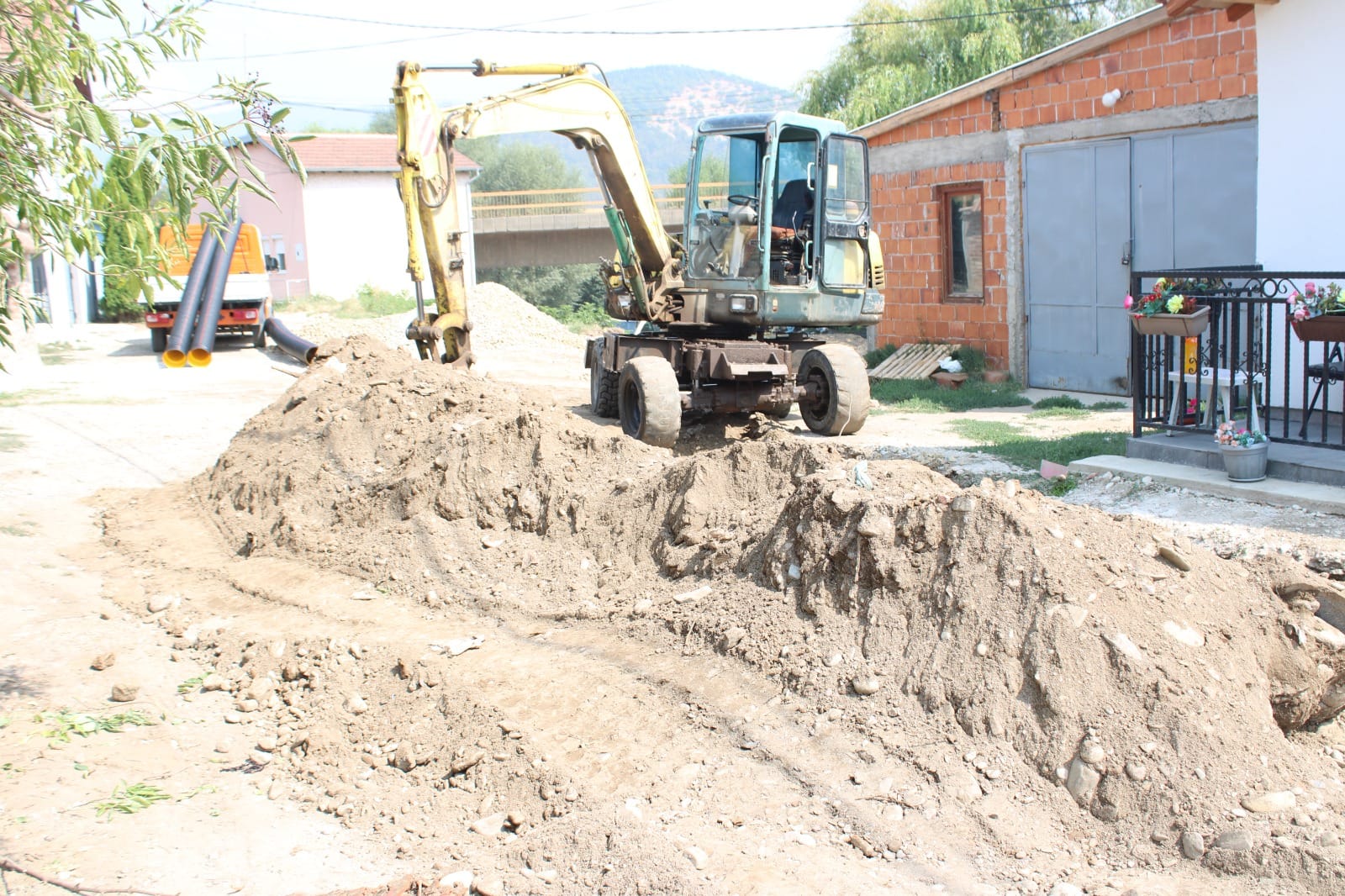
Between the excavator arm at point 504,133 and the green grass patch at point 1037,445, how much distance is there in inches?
141

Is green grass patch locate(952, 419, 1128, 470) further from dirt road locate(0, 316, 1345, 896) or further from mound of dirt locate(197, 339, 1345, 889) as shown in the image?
mound of dirt locate(197, 339, 1345, 889)

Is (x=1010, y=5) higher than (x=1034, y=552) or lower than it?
higher

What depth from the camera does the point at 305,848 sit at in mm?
4480

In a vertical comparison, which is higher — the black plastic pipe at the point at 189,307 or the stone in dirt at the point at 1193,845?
the black plastic pipe at the point at 189,307

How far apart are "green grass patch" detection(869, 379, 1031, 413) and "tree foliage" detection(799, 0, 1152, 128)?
14.2 meters

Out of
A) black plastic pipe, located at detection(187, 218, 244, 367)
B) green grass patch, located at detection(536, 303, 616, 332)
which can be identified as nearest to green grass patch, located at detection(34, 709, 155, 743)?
black plastic pipe, located at detection(187, 218, 244, 367)

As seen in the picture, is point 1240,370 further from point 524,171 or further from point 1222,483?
point 524,171

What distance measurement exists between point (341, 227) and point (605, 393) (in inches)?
1113

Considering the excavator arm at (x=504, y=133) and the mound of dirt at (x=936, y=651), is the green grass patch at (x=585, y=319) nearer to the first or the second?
the excavator arm at (x=504, y=133)

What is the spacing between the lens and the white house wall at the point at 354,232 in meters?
37.8

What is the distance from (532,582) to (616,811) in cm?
288

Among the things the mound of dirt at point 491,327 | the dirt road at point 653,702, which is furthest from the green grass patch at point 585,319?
the dirt road at point 653,702

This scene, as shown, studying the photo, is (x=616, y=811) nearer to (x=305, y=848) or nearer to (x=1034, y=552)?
(x=305, y=848)

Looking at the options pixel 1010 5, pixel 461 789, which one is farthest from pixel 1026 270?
pixel 1010 5
